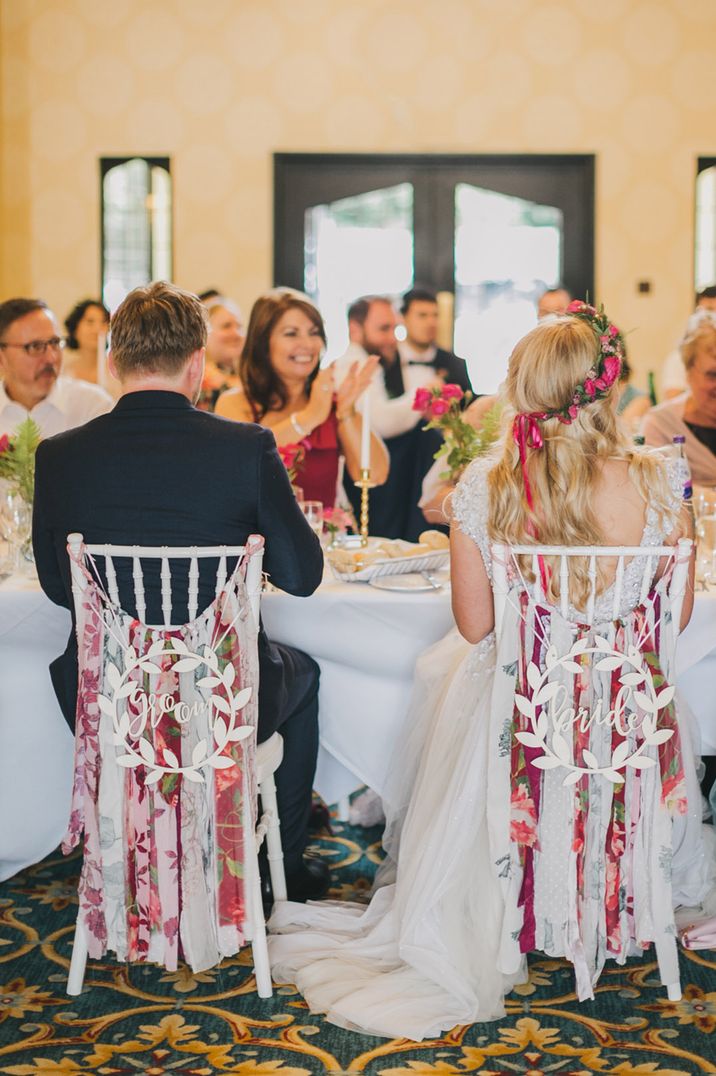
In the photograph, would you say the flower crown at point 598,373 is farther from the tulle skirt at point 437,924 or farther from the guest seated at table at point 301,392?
the guest seated at table at point 301,392

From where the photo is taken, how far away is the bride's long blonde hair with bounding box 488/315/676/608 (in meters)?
2.16

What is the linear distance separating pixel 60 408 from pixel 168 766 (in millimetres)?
2178

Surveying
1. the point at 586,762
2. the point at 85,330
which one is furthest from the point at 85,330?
the point at 586,762

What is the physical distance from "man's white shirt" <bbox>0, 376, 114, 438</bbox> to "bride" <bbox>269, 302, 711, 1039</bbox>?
1.76 metres

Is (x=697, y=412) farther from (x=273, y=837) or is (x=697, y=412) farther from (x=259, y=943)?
(x=259, y=943)

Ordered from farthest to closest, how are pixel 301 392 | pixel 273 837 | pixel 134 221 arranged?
pixel 134 221 → pixel 301 392 → pixel 273 837

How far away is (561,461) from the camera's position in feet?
7.17

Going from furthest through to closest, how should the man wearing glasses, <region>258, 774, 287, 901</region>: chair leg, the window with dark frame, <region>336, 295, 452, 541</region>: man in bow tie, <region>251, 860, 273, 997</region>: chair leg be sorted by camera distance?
the window with dark frame
<region>336, 295, 452, 541</region>: man in bow tie
the man wearing glasses
<region>258, 774, 287, 901</region>: chair leg
<region>251, 860, 273, 997</region>: chair leg

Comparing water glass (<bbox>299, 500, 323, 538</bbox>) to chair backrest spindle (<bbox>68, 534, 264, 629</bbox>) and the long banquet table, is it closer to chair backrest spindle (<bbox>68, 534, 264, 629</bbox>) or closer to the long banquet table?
the long banquet table

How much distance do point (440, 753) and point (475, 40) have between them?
6.41m

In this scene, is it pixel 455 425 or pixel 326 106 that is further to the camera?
A: pixel 326 106

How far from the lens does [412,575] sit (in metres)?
2.85

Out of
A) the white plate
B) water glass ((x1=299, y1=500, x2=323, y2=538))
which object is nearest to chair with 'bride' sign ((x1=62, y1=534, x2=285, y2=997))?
the white plate

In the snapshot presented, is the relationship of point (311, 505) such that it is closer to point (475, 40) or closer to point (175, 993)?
point (175, 993)
